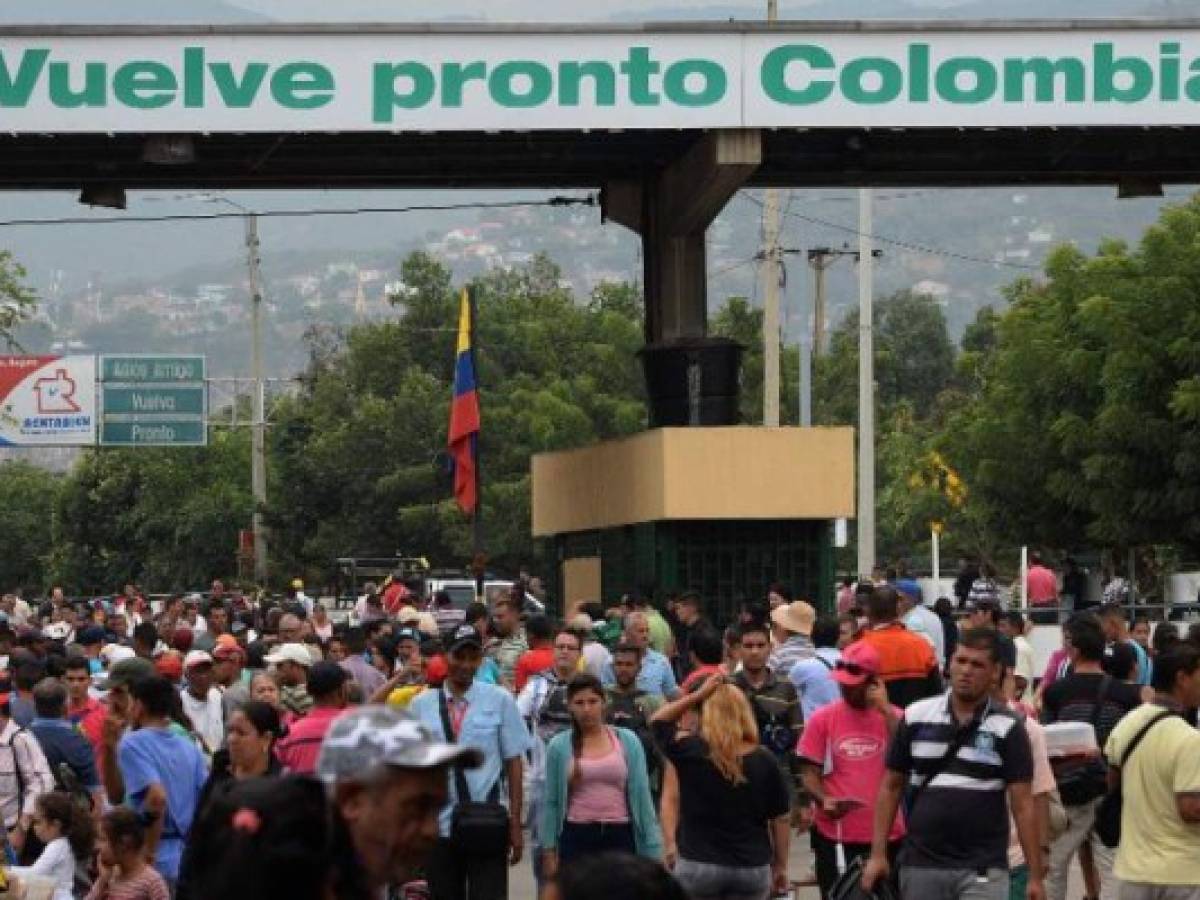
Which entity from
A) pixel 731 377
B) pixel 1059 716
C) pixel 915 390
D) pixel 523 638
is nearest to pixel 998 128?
pixel 731 377

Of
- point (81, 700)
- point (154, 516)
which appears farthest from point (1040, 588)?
point (154, 516)

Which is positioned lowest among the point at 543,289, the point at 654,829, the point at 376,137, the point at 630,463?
the point at 654,829

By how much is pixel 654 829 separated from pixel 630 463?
49.1 ft

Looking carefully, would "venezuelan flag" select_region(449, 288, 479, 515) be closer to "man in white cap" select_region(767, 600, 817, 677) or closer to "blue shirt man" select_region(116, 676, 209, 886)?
"man in white cap" select_region(767, 600, 817, 677)

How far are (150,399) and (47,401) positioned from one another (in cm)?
271

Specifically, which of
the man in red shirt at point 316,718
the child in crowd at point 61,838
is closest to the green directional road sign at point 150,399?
the man in red shirt at point 316,718

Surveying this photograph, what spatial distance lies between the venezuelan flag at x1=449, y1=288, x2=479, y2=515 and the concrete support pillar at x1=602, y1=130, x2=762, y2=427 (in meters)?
2.58

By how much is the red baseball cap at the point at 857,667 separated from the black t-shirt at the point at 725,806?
2.16 ft

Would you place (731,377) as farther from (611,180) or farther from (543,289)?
(543,289)

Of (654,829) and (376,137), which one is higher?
(376,137)

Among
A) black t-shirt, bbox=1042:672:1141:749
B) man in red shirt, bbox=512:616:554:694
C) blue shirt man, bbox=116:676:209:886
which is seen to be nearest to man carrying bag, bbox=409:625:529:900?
blue shirt man, bbox=116:676:209:886

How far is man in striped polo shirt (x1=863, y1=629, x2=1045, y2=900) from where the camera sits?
1082 cm

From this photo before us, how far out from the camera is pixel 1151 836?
11.3 m

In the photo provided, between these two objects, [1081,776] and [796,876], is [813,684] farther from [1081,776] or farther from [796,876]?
[1081,776]
